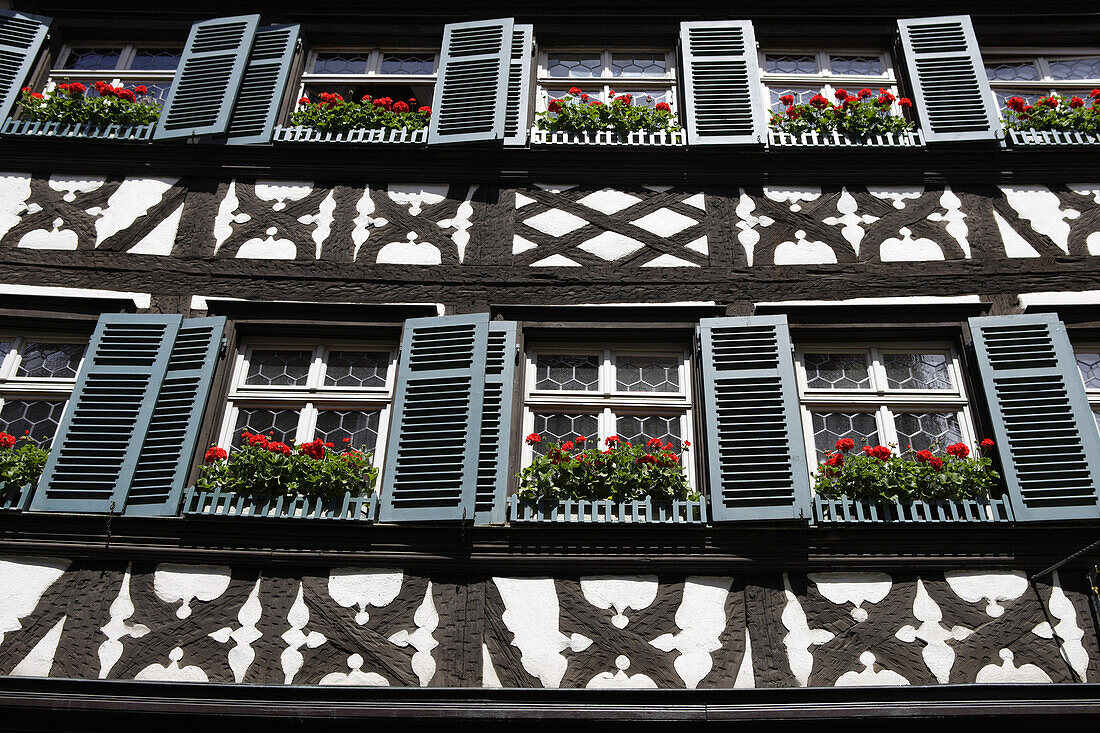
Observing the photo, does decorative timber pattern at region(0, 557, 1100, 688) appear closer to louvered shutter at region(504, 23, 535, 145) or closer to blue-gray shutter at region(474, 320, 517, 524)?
blue-gray shutter at region(474, 320, 517, 524)

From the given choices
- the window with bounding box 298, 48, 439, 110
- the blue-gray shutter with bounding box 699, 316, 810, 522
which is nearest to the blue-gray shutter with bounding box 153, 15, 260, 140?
the window with bounding box 298, 48, 439, 110

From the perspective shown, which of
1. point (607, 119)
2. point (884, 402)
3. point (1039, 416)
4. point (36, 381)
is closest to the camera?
point (1039, 416)

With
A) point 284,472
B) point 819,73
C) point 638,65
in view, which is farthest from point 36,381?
point 819,73

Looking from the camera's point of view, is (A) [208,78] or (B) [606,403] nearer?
(B) [606,403]

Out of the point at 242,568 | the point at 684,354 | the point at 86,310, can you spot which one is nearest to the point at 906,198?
the point at 684,354

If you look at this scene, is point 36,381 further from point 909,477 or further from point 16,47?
point 909,477

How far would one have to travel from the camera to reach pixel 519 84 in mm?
9820

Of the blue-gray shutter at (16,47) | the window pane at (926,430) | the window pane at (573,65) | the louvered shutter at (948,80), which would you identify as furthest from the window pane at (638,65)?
the blue-gray shutter at (16,47)

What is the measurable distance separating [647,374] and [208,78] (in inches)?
175

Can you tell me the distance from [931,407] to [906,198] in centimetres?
185

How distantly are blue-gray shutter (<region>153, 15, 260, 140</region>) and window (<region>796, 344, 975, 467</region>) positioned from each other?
4.88 metres

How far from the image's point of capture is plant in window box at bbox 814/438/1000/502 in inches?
285

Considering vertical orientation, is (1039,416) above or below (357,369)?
below

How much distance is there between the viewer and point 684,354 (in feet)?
27.4
